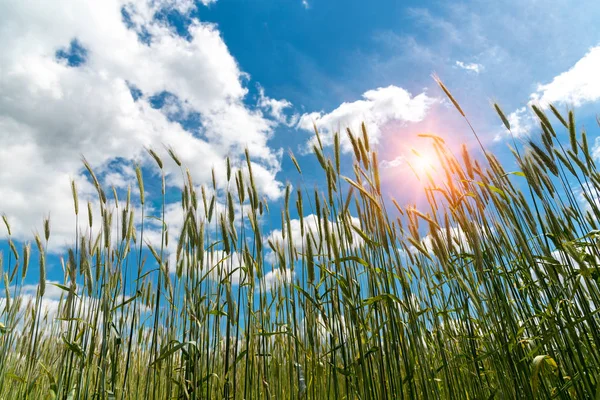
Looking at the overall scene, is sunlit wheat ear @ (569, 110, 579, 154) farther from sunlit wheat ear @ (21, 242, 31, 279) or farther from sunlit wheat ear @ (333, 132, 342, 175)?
sunlit wheat ear @ (21, 242, 31, 279)

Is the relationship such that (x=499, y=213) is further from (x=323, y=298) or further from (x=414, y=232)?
(x=323, y=298)

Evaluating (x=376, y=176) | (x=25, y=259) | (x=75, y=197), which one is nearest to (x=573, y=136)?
(x=376, y=176)

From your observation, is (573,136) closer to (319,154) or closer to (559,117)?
(559,117)

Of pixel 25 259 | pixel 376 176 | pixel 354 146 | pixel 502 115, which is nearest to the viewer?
pixel 376 176

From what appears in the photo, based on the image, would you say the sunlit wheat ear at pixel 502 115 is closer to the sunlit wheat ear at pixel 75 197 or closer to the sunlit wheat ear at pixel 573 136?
the sunlit wheat ear at pixel 573 136

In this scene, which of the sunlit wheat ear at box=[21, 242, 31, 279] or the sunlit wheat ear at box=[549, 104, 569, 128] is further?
the sunlit wheat ear at box=[21, 242, 31, 279]

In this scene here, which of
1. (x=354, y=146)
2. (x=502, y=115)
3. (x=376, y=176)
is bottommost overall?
(x=376, y=176)

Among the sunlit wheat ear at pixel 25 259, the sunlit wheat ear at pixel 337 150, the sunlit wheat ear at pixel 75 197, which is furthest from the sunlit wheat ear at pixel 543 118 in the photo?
the sunlit wheat ear at pixel 25 259

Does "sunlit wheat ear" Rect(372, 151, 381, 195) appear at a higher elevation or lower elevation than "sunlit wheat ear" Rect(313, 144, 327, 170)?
lower

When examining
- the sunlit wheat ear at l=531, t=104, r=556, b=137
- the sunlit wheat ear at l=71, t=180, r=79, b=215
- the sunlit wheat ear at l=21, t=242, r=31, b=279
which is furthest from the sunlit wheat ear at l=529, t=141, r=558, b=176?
the sunlit wheat ear at l=21, t=242, r=31, b=279

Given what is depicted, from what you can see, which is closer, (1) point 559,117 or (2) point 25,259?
(1) point 559,117

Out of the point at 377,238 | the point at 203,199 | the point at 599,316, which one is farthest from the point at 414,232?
the point at 203,199

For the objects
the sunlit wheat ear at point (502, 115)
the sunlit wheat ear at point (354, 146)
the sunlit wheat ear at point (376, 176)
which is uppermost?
the sunlit wheat ear at point (502, 115)

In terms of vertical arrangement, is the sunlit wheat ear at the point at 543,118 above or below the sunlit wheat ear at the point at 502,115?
below
